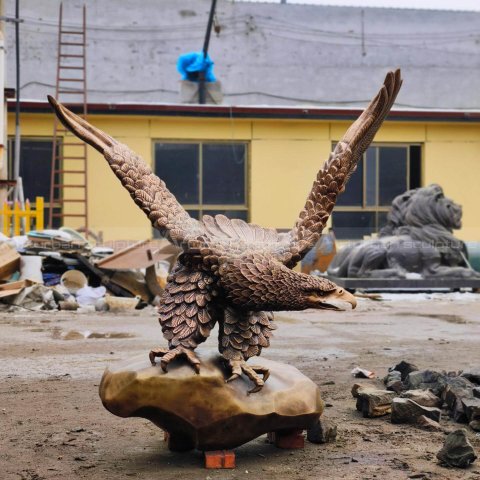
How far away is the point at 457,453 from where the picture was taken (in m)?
3.89

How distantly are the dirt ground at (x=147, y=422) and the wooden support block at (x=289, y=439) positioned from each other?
0.05 meters

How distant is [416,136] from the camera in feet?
65.0

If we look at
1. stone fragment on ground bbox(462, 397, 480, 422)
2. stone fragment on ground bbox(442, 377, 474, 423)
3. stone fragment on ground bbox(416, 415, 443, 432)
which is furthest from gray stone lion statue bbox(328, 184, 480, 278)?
stone fragment on ground bbox(416, 415, 443, 432)

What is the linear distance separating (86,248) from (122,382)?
31.0 ft

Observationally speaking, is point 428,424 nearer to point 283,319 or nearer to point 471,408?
point 471,408

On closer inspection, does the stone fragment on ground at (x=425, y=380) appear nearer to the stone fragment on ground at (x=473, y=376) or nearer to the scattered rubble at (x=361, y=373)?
the stone fragment on ground at (x=473, y=376)

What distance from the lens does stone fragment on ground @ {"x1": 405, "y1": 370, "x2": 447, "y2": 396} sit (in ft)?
18.1

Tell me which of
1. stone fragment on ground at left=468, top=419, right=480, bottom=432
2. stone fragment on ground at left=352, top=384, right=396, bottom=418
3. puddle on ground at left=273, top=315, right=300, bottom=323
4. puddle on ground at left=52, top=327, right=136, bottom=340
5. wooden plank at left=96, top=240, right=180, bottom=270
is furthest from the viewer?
wooden plank at left=96, top=240, right=180, bottom=270

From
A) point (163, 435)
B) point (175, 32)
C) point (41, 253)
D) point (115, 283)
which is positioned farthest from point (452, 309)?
point (175, 32)

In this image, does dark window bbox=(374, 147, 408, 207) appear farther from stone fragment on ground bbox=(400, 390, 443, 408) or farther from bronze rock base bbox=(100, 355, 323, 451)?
bronze rock base bbox=(100, 355, 323, 451)

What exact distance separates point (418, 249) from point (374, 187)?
5.40m

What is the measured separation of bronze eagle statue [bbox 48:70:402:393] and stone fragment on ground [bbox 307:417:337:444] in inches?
20.5

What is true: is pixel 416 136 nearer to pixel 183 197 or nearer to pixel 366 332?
pixel 183 197

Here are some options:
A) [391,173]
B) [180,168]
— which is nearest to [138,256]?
→ [180,168]
